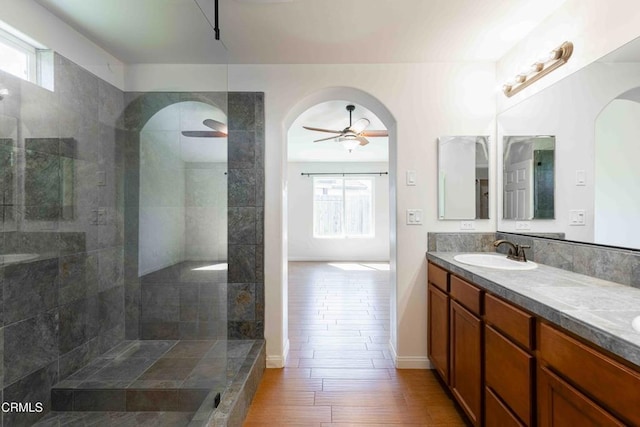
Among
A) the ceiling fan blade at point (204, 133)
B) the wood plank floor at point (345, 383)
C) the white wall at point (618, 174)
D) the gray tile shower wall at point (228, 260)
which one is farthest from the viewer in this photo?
the ceiling fan blade at point (204, 133)

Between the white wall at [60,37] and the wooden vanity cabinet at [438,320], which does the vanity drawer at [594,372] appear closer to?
the wooden vanity cabinet at [438,320]

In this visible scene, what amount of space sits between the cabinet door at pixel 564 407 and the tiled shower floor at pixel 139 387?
5.10 ft

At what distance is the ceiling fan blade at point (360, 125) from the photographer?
11.0 ft

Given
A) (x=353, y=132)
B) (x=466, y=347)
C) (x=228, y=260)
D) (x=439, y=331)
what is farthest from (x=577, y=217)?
(x=353, y=132)

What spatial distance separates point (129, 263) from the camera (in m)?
2.04

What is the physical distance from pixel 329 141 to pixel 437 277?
3.70 meters

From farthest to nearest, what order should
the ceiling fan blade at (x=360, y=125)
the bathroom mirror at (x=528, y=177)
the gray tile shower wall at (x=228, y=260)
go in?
the ceiling fan blade at (x=360, y=125)
the gray tile shower wall at (x=228, y=260)
the bathroom mirror at (x=528, y=177)

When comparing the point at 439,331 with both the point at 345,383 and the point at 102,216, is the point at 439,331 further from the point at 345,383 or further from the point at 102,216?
the point at 102,216

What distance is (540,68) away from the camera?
178cm

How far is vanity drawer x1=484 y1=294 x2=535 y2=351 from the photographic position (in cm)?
108

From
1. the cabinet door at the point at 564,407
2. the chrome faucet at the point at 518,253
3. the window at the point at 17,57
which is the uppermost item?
the window at the point at 17,57

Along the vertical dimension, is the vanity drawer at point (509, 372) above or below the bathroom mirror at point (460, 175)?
below

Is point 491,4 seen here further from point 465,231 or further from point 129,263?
point 129,263

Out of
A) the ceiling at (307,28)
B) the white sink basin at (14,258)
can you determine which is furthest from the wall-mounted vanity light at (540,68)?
the white sink basin at (14,258)
